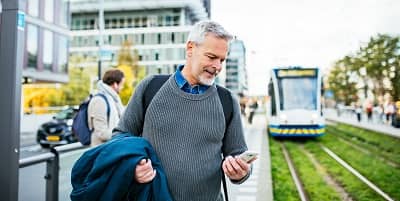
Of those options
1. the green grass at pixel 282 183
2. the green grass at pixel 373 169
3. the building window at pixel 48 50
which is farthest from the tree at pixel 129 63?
the green grass at pixel 282 183

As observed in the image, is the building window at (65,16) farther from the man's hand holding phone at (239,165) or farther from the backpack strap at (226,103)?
the man's hand holding phone at (239,165)

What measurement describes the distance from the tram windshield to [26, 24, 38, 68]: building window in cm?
1929

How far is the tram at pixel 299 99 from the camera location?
13195mm

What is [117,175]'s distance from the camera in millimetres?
1534

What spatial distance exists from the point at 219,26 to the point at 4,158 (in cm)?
198

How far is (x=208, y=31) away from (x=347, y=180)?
6.31 m

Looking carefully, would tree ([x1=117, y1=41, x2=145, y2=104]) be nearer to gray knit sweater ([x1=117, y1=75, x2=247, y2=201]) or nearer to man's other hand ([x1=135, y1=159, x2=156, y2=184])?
gray knit sweater ([x1=117, y1=75, x2=247, y2=201])

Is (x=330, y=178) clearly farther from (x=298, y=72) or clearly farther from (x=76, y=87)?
(x=76, y=87)

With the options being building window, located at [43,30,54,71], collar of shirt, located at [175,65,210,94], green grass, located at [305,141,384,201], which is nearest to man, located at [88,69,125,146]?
collar of shirt, located at [175,65,210,94]

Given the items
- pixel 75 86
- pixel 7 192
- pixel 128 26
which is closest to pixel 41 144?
pixel 7 192

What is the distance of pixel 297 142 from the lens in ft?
47.2

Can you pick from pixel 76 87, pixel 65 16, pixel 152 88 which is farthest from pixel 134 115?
pixel 76 87

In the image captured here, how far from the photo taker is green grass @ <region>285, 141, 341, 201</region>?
6016mm

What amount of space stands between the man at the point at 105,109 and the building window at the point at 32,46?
24.4m
